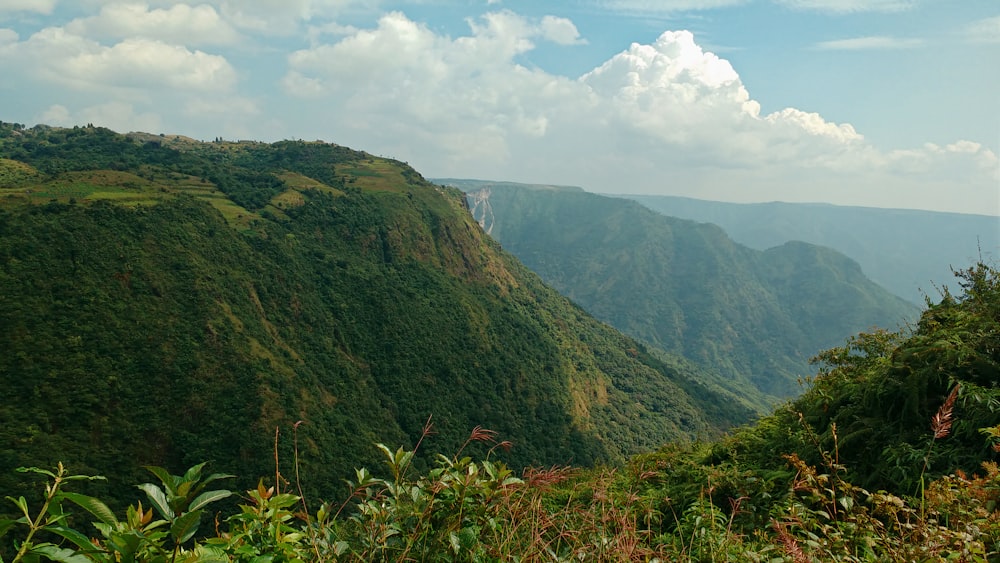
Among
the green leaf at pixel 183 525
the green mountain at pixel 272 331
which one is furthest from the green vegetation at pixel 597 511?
the green mountain at pixel 272 331

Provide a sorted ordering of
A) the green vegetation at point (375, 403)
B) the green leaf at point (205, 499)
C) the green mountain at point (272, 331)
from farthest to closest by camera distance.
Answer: the green mountain at point (272, 331) → the green vegetation at point (375, 403) → the green leaf at point (205, 499)

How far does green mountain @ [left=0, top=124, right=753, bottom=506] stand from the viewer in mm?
37875

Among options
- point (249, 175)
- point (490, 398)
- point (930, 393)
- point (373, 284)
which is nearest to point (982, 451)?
point (930, 393)

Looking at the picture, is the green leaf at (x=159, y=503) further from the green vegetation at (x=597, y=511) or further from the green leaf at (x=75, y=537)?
the green leaf at (x=75, y=537)

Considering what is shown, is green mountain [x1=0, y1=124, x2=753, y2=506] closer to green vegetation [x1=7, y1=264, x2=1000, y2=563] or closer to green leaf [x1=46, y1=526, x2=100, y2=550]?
green vegetation [x1=7, y1=264, x2=1000, y2=563]

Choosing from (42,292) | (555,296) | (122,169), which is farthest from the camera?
(555,296)

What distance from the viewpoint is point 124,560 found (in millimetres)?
1975

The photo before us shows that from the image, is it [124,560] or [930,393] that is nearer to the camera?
[124,560]

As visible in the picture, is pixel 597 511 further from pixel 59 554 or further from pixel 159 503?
pixel 59 554

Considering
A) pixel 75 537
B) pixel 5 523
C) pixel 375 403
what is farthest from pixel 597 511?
pixel 375 403

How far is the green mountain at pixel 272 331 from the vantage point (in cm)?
3788

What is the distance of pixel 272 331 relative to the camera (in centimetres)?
5516

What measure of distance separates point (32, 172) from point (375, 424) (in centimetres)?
5405

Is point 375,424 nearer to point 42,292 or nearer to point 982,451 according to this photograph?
point 42,292
